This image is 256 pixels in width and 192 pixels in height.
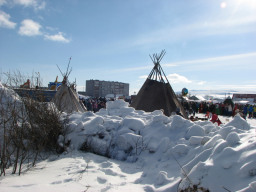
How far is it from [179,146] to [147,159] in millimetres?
664

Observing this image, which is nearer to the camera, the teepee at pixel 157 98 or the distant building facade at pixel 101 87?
the teepee at pixel 157 98

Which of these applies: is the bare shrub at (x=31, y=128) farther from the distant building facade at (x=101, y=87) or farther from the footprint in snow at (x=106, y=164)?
the distant building facade at (x=101, y=87)

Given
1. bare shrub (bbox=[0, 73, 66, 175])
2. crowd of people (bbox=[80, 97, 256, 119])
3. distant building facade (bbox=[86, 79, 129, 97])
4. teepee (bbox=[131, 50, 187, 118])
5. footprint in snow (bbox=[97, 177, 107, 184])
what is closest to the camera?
footprint in snow (bbox=[97, 177, 107, 184])

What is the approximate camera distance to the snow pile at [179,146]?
7.43 feet

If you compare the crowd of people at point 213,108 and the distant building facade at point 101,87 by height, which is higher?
the distant building facade at point 101,87

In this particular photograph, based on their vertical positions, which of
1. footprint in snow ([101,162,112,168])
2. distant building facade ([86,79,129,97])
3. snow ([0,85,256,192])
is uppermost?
distant building facade ([86,79,129,97])

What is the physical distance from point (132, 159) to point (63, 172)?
1.35 meters

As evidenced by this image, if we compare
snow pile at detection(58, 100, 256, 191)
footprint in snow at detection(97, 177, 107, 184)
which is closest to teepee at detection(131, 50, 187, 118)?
snow pile at detection(58, 100, 256, 191)

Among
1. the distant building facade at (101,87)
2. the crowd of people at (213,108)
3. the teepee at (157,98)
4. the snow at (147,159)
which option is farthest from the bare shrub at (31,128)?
the distant building facade at (101,87)

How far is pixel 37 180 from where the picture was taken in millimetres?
2799

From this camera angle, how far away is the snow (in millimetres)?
2334

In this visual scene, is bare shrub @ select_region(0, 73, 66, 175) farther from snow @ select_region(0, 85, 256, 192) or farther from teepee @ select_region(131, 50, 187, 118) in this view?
teepee @ select_region(131, 50, 187, 118)

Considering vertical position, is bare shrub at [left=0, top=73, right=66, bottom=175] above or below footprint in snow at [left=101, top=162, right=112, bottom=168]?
above

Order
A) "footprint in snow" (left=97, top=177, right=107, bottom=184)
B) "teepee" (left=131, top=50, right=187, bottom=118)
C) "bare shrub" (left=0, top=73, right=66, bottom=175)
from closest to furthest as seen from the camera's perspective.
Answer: "footprint in snow" (left=97, top=177, right=107, bottom=184) < "bare shrub" (left=0, top=73, right=66, bottom=175) < "teepee" (left=131, top=50, right=187, bottom=118)
